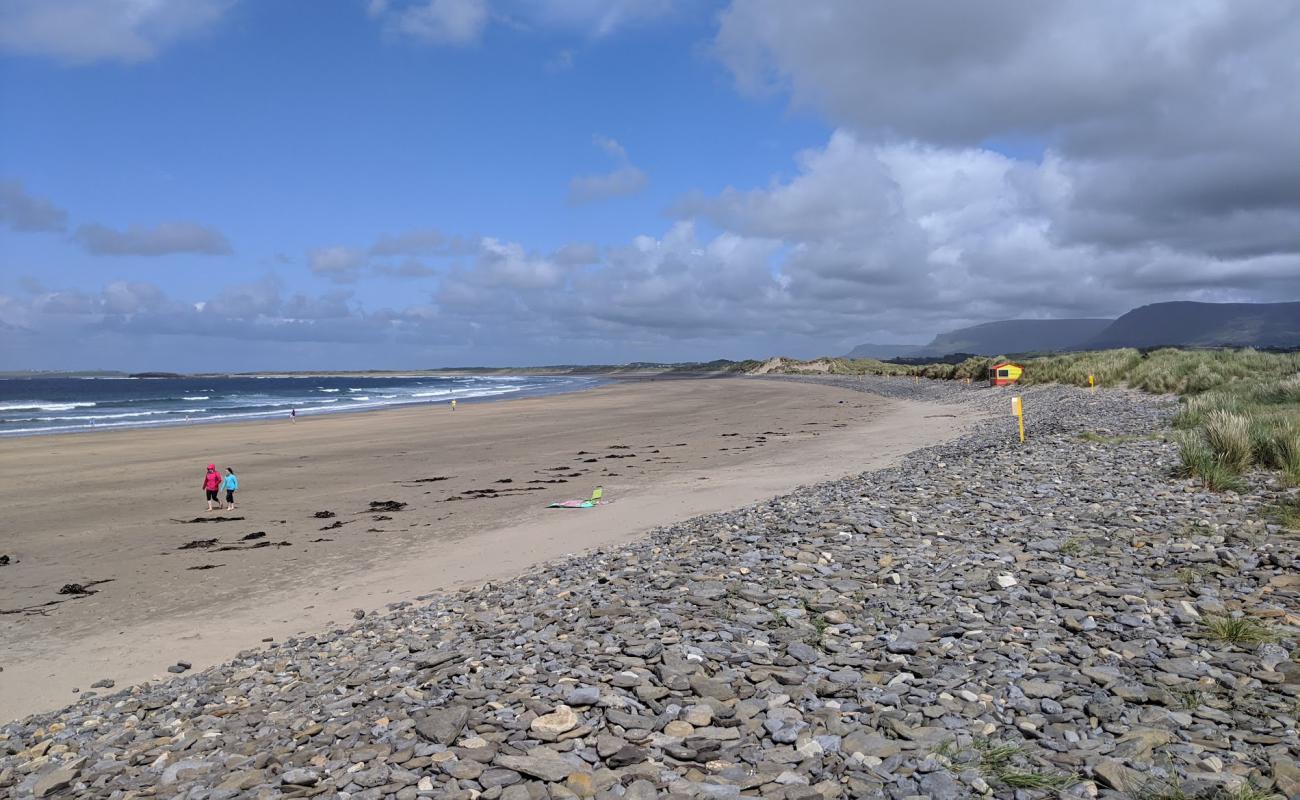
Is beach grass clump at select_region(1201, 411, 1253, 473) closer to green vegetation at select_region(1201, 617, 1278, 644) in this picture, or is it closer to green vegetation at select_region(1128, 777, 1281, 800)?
green vegetation at select_region(1201, 617, 1278, 644)

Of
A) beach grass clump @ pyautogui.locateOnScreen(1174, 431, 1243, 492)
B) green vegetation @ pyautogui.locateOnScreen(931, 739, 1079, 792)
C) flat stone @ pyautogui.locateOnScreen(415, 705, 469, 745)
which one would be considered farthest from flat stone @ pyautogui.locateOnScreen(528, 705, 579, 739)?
beach grass clump @ pyautogui.locateOnScreen(1174, 431, 1243, 492)

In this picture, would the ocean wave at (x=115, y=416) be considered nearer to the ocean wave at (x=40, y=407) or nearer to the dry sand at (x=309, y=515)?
the ocean wave at (x=40, y=407)

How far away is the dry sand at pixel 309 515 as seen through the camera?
9.82 meters

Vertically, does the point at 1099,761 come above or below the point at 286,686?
above

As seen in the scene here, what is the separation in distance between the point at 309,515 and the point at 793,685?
607 inches

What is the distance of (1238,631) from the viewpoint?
5617mm

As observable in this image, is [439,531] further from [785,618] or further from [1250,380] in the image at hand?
[1250,380]

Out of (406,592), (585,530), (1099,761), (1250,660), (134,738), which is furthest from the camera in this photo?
(585,530)

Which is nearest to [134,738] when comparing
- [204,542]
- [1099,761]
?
[1099,761]

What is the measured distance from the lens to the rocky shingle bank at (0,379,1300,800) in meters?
4.28

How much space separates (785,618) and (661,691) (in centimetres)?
181

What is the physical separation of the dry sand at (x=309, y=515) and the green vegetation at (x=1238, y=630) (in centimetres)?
860

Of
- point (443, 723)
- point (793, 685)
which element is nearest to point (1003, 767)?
point (793, 685)

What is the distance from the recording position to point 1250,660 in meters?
5.24
